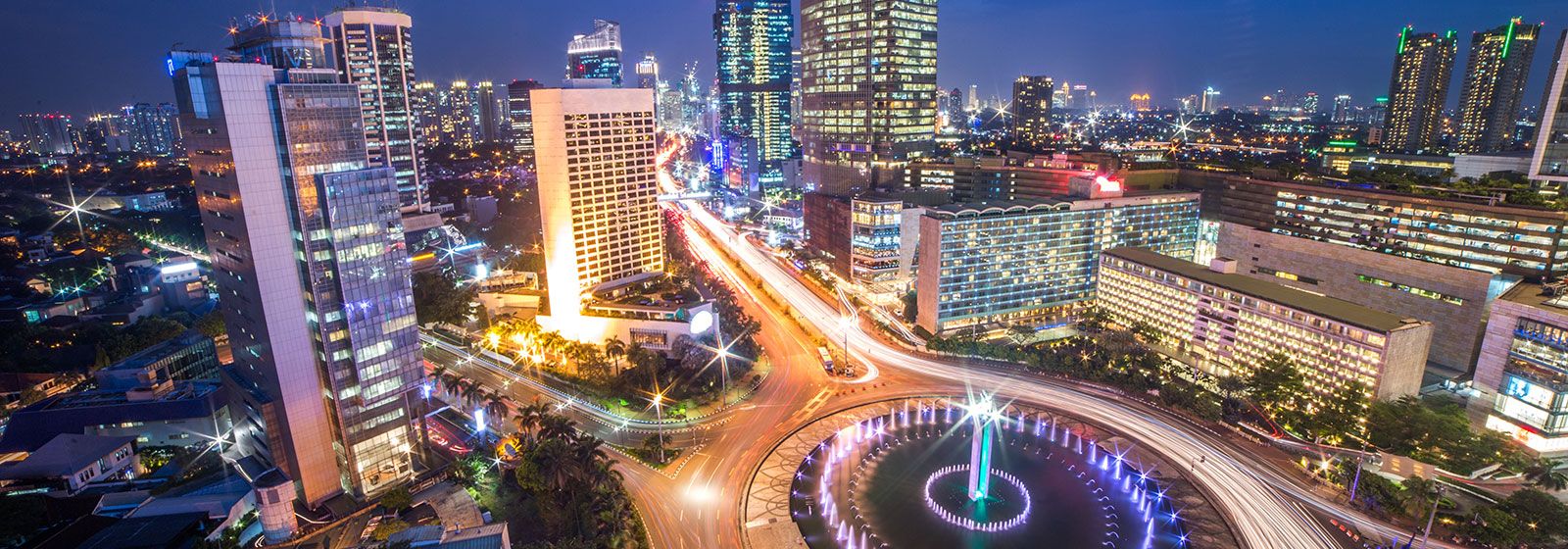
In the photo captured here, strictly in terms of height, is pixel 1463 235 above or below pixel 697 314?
above

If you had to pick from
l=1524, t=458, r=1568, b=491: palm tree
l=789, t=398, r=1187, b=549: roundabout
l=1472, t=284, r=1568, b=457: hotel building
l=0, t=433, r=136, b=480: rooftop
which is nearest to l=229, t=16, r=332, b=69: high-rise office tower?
l=0, t=433, r=136, b=480: rooftop

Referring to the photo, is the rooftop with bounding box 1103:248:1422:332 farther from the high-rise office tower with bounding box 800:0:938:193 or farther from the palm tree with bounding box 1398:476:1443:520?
the high-rise office tower with bounding box 800:0:938:193

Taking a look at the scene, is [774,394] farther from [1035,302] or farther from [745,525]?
[1035,302]

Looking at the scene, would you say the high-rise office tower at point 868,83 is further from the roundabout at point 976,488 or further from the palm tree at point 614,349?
the roundabout at point 976,488

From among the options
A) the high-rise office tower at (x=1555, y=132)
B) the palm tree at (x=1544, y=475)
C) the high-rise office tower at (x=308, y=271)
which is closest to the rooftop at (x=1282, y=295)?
the palm tree at (x=1544, y=475)

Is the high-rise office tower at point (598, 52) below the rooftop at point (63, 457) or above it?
above

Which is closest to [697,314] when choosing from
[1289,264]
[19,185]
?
[1289,264]
